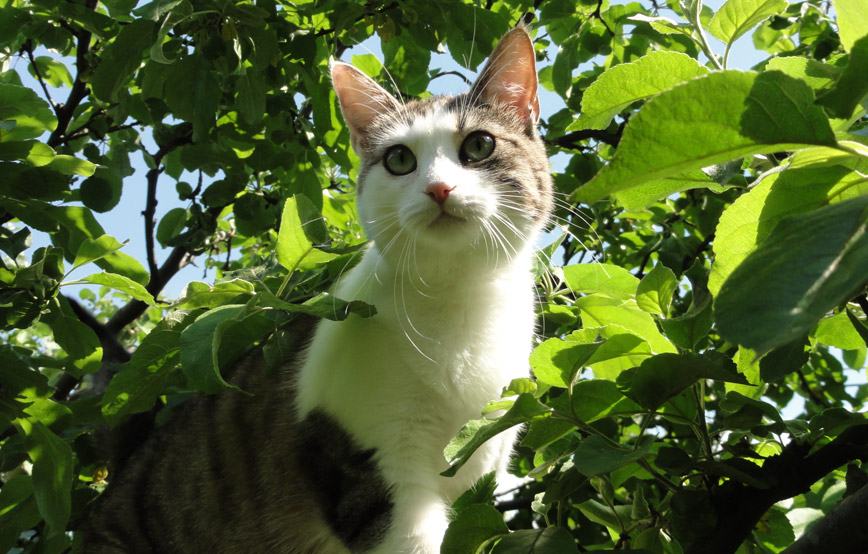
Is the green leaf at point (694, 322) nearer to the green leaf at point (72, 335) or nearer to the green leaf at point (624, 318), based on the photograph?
the green leaf at point (624, 318)

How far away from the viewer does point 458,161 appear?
238 cm

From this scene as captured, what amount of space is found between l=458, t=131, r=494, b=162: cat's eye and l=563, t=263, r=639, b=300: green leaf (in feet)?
2.08

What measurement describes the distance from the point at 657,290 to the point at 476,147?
1.23m

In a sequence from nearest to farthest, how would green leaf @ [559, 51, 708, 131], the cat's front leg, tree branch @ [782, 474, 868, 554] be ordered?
1. tree branch @ [782, 474, 868, 554]
2. green leaf @ [559, 51, 708, 131]
3. the cat's front leg

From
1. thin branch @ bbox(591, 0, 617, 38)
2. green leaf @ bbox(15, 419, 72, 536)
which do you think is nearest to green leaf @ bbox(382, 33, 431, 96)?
thin branch @ bbox(591, 0, 617, 38)

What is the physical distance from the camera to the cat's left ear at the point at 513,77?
8.17 feet

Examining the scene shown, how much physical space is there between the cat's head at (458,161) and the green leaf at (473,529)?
1.11 m

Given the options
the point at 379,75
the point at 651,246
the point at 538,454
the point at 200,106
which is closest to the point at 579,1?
the point at 379,75

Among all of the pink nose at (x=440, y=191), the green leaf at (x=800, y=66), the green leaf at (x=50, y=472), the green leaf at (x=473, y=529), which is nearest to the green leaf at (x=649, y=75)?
the green leaf at (x=800, y=66)

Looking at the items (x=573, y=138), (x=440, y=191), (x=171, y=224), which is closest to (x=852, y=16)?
(x=440, y=191)

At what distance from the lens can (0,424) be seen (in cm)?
188

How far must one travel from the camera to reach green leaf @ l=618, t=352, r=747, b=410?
41.6 inches

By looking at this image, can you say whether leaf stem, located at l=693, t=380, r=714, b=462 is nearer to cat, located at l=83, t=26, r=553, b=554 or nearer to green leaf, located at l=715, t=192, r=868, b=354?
green leaf, located at l=715, t=192, r=868, b=354

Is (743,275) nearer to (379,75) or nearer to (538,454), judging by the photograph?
(538,454)
